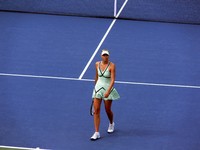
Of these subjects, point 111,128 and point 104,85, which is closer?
point 104,85

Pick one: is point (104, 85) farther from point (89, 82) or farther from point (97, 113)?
point (89, 82)

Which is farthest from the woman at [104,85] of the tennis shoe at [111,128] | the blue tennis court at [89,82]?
the blue tennis court at [89,82]

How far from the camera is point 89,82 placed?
19.9m

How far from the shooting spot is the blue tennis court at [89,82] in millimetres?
16156

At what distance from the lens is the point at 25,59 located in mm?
21656

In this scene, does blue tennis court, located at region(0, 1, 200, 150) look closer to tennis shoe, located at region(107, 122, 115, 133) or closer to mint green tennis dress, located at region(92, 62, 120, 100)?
tennis shoe, located at region(107, 122, 115, 133)

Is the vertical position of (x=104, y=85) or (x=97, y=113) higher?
(x=104, y=85)

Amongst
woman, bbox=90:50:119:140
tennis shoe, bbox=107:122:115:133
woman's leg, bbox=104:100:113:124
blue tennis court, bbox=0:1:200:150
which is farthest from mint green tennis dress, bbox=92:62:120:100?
blue tennis court, bbox=0:1:200:150

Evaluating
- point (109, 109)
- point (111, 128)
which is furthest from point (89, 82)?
point (109, 109)

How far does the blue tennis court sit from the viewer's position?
53.0 ft

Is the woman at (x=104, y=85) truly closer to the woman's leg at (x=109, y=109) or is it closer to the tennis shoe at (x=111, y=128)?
the woman's leg at (x=109, y=109)

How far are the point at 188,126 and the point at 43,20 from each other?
Result: 1064 cm

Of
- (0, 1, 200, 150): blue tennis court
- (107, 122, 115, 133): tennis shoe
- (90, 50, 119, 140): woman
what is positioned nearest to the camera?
(90, 50, 119, 140): woman

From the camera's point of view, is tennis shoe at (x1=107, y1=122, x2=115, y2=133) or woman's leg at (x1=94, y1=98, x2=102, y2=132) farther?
tennis shoe at (x1=107, y1=122, x2=115, y2=133)
